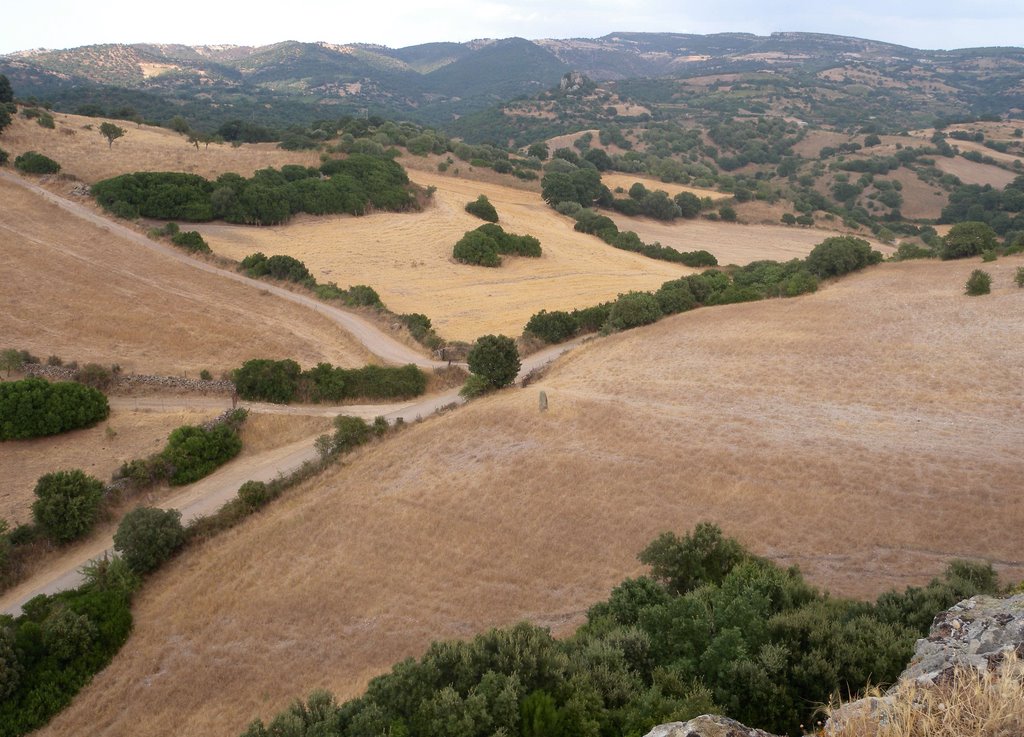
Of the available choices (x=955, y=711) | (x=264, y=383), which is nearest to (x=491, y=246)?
(x=264, y=383)

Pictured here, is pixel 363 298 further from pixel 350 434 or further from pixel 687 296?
pixel 687 296

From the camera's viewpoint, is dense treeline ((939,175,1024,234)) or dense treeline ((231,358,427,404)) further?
dense treeline ((939,175,1024,234))

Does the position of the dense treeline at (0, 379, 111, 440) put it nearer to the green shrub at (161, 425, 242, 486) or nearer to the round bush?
the green shrub at (161, 425, 242, 486)

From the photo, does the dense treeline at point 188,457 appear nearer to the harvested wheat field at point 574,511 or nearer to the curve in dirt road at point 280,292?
the harvested wheat field at point 574,511

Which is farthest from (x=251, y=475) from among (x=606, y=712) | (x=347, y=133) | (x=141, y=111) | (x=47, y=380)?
(x=141, y=111)

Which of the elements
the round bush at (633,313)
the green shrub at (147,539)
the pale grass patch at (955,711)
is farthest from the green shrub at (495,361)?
the pale grass patch at (955,711)

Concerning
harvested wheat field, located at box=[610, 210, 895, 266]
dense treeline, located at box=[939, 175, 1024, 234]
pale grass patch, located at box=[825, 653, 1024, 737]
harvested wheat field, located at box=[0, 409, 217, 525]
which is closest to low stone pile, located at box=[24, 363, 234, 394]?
harvested wheat field, located at box=[0, 409, 217, 525]
